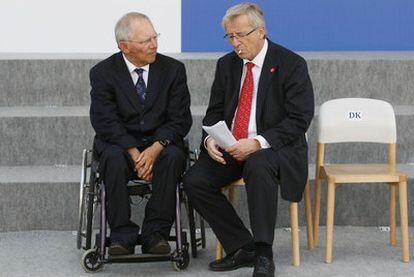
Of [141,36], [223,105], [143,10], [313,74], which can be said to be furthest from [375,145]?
[143,10]

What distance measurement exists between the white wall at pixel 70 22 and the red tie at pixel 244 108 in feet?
6.61

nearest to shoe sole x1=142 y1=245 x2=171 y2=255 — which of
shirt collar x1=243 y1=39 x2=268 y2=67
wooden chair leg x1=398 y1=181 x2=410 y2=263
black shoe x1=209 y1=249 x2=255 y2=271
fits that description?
black shoe x1=209 y1=249 x2=255 y2=271

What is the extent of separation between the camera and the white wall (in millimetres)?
6391

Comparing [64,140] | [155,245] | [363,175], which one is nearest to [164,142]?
[155,245]

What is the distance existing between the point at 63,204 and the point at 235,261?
1088mm

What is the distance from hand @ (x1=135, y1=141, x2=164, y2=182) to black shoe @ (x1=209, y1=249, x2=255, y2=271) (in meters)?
0.47

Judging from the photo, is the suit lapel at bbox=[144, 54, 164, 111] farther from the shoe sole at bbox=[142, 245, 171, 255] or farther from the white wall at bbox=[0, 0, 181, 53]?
the white wall at bbox=[0, 0, 181, 53]

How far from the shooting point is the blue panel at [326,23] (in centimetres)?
636

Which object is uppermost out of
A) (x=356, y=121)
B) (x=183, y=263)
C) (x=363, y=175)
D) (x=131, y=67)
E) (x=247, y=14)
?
(x=247, y=14)

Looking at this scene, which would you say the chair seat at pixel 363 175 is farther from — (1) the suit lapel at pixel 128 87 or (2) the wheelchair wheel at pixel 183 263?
(1) the suit lapel at pixel 128 87

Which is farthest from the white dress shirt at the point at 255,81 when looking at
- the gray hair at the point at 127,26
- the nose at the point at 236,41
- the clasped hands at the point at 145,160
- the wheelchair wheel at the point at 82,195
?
the wheelchair wheel at the point at 82,195

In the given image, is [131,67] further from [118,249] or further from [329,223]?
[329,223]

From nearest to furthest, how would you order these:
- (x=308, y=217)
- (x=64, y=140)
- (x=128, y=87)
Result: (x=128, y=87)
(x=308, y=217)
(x=64, y=140)

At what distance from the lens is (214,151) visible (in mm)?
4391
